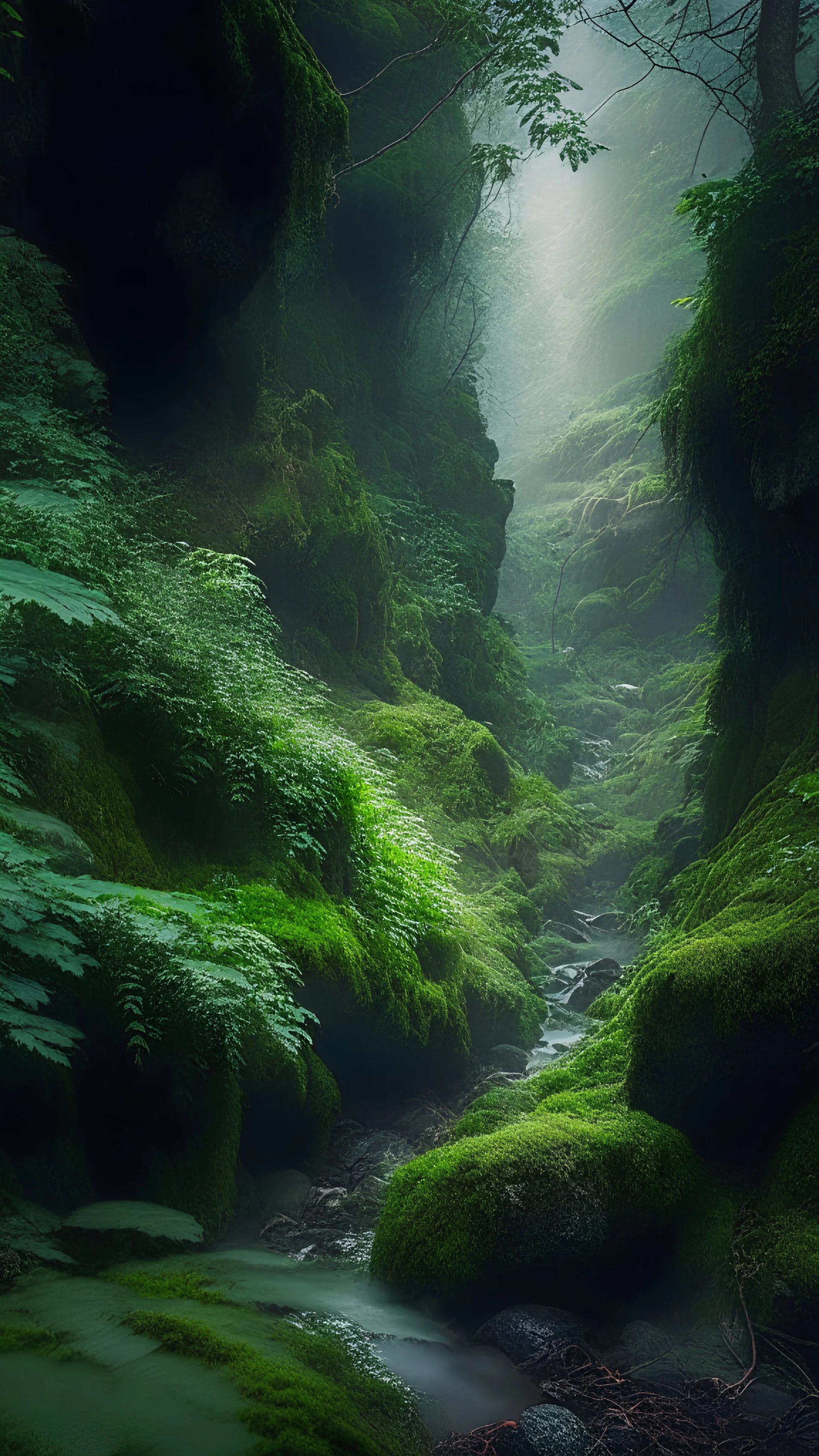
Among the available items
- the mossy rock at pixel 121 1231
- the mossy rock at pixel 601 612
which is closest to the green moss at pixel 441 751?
the mossy rock at pixel 121 1231

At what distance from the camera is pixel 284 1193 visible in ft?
15.7

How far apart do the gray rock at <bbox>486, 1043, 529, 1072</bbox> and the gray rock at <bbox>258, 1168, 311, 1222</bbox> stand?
296cm

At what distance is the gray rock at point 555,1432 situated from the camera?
310 centimetres

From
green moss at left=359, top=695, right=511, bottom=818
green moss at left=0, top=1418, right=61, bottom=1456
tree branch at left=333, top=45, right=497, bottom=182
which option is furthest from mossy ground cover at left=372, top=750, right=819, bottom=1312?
tree branch at left=333, top=45, right=497, bottom=182

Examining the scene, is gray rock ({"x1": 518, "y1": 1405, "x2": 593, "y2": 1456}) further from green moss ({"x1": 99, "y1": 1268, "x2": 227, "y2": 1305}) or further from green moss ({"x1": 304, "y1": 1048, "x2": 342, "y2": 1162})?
green moss ({"x1": 304, "y1": 1048, "x2": 342, "y2": 1162})

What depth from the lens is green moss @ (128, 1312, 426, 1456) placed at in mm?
2344

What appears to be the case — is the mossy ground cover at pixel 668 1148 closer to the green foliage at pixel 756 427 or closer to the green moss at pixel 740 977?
the green moss at pixel 740 977

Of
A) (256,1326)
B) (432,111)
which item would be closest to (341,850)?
(256,1326)

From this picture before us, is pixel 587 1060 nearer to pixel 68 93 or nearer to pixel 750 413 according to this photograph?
pixel 750 413

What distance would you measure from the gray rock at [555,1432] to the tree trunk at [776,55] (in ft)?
34.3

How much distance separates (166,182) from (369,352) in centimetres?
810

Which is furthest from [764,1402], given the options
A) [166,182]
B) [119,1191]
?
[166,182]

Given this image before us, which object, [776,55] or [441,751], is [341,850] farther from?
A: [776,55]

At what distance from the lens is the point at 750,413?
297 inches
